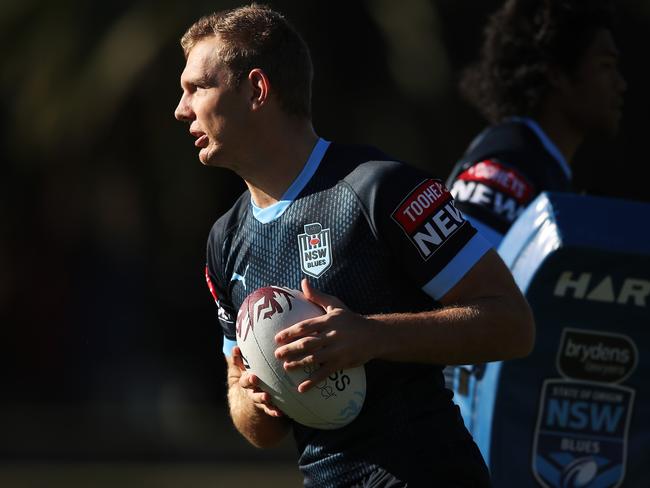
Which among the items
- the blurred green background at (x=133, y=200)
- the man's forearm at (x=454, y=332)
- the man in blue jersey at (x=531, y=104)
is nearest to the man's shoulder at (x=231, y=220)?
the man's forearm at (x=454, y=332)

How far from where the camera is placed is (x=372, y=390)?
3.53 m

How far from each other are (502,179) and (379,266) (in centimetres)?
182

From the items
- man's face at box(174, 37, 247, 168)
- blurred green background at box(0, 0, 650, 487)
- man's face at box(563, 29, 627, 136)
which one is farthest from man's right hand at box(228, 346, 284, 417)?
blurred green background at box(0, 0, 650, 487)

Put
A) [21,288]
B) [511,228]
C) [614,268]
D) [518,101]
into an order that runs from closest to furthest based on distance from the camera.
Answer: [614,268] < [511,228] < [518,101] < [21,288]

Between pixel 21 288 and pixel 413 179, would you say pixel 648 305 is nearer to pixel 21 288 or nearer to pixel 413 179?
pixel 413 179

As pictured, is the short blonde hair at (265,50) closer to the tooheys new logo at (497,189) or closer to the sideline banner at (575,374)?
the sideline banner at (575,374)

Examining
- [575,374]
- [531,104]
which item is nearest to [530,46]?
[531,104]

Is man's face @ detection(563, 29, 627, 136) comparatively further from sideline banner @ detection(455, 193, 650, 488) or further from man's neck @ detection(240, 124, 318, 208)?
man's neck @ detection(240, 124, 318, 208)

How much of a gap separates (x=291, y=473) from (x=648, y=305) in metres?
7.55

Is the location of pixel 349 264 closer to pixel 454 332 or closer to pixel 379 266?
pixel 379 266

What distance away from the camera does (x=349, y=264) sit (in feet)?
11.5

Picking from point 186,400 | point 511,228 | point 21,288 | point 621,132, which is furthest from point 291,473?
point 511,228

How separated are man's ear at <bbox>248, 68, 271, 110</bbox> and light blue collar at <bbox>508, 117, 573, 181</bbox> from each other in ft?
7.06

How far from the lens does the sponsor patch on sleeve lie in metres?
5.17
